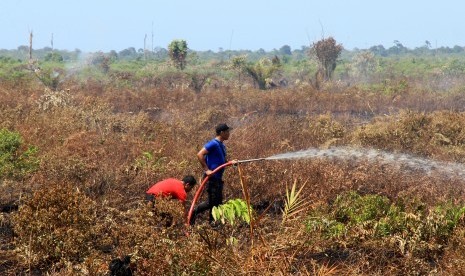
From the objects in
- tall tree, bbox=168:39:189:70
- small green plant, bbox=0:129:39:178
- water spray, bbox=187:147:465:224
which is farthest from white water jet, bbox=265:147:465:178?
tall tree, bbox=168:39:189:70

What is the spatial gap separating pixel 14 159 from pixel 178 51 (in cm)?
2756

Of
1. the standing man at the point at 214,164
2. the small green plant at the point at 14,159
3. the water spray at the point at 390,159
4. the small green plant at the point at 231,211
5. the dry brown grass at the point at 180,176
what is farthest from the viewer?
the water spray at the point at 390,159

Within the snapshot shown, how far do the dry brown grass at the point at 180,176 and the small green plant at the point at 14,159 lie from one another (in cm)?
25

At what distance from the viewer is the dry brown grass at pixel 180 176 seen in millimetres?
4941

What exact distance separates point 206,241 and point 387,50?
361 ft

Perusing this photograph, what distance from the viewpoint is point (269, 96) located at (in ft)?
62.9

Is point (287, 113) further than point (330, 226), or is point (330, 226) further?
point (287, 113)

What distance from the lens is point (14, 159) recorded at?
8.48 m

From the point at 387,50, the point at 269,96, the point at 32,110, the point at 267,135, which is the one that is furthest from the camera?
the point at 387,50

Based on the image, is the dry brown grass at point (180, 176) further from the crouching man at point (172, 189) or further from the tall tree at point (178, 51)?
the tall tree at point (178, 51)

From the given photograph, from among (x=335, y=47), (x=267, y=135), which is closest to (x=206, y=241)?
(x=267, y=135)

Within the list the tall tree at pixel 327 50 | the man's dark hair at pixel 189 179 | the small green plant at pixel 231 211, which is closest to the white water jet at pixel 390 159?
the man's dark hair at pixel 189 179

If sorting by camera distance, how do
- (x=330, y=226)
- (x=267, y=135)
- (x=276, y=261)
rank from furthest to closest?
1. (x=267, y=135)
2. (x=330, y=226)
3. (x=276, y=261)

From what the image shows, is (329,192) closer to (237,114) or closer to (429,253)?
(429,253)
